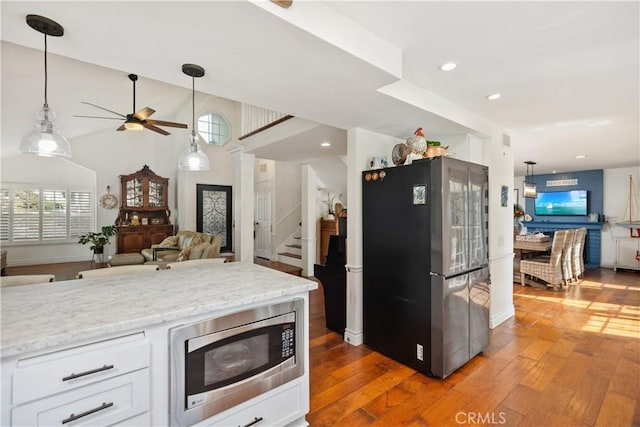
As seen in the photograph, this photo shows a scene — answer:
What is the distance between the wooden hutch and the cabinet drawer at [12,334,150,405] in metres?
7.21

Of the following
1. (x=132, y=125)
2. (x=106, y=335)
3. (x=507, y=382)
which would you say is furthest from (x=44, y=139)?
(x=507, y=382)

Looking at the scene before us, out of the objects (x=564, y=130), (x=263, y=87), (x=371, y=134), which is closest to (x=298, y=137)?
(x=371, y=134)

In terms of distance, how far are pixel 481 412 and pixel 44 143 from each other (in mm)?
3291

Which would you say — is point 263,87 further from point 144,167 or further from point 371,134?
point 144,167

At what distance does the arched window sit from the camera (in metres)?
8.28

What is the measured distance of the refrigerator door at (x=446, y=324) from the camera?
2.36m

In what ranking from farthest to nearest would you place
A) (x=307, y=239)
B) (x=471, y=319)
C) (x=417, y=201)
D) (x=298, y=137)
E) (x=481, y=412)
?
(x=307, y=239) → (x=298, y=137) → (x=471, y=319) → (x=417, y=201) → (x=481, y=412)

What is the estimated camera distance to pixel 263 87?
2.13 metres

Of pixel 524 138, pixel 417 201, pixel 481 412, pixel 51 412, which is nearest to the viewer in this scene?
pixel 51 412

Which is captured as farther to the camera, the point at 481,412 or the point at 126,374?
the point at 481,412

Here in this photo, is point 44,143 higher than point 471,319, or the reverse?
point 44,143

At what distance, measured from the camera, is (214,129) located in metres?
8.46

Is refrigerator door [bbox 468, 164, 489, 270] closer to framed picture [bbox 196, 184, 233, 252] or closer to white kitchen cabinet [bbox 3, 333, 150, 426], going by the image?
white kitchen cabinet [bbox 3, 333, 150, 426]

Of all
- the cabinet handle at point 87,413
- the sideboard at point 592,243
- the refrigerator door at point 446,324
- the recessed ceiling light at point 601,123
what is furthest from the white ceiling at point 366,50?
the sideboard at point 592,243
